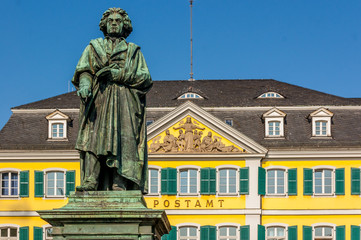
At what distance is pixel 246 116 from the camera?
47344 mm

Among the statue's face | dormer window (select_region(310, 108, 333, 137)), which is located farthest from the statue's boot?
dormer window (select_region(310, 108, 333, 137))

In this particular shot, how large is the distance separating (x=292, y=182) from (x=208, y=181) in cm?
402

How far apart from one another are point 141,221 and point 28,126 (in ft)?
127

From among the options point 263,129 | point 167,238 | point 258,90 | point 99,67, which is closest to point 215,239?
point 167,238

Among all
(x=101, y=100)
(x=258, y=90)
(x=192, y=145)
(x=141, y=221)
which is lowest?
(x=141, y=221)

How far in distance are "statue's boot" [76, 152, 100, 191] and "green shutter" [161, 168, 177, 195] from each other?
34673 millimetres

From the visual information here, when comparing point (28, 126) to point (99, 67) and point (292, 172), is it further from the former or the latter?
point (99, 67)

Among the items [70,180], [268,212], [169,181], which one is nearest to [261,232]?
[268,212]

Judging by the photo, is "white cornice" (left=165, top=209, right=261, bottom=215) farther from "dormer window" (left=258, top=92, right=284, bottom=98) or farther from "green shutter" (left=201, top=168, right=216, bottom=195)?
"dormer window" (left=258, top=92, right=284, bottom=98)

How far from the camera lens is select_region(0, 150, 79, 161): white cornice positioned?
4600cm

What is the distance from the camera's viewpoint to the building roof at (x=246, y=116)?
46.3 m

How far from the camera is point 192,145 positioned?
45500mm

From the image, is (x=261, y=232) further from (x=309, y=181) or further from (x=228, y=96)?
(x=228, y=96)

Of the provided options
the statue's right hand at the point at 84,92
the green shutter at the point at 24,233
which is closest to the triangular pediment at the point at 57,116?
the green shutter at the point at 24,233
